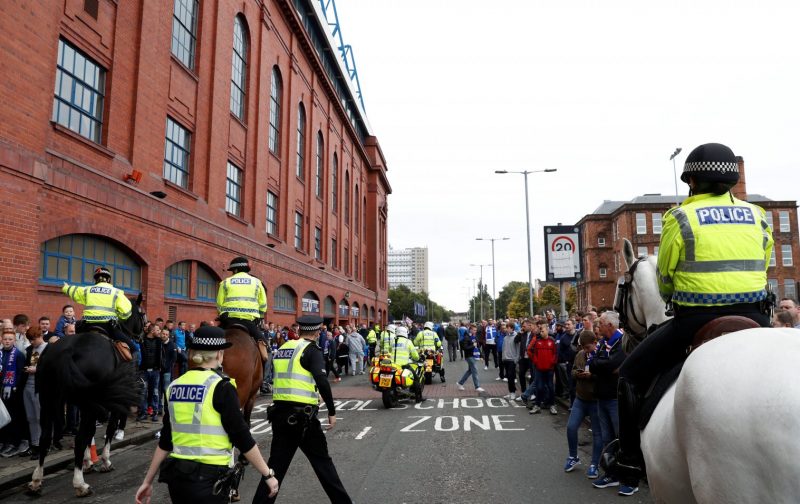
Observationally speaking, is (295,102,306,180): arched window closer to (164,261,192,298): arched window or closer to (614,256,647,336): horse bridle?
(164,261,192,298): arched window

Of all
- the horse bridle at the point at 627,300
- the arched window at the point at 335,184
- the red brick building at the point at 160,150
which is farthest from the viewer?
the arched window at the point at 335,184

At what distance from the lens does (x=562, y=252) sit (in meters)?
18.5

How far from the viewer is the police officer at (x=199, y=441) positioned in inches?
139

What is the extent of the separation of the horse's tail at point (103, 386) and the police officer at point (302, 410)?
2.47 metres

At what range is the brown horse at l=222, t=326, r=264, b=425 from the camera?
6930 mm

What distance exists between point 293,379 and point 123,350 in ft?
9.89

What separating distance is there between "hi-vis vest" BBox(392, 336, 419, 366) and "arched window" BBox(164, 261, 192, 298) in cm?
736

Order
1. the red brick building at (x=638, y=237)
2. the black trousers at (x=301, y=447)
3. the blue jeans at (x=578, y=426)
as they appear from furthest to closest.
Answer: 1. the red brick building at (x=638, y=237)
2. the blue jeans at (x=578, y=426)
3. the black trousers at (x=301, y=447)

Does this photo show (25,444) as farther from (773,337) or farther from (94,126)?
(773,337)

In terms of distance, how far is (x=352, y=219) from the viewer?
4656 cm

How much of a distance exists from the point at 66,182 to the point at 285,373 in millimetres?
9221

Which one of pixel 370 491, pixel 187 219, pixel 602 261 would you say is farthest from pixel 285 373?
pixel 602 261

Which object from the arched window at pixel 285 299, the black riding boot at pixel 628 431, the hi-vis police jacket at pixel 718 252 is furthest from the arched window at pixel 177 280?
the hi-vis police jacket at pixel 718 252

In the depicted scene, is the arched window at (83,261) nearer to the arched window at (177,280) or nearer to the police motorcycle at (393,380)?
the arched window at (177,280)
